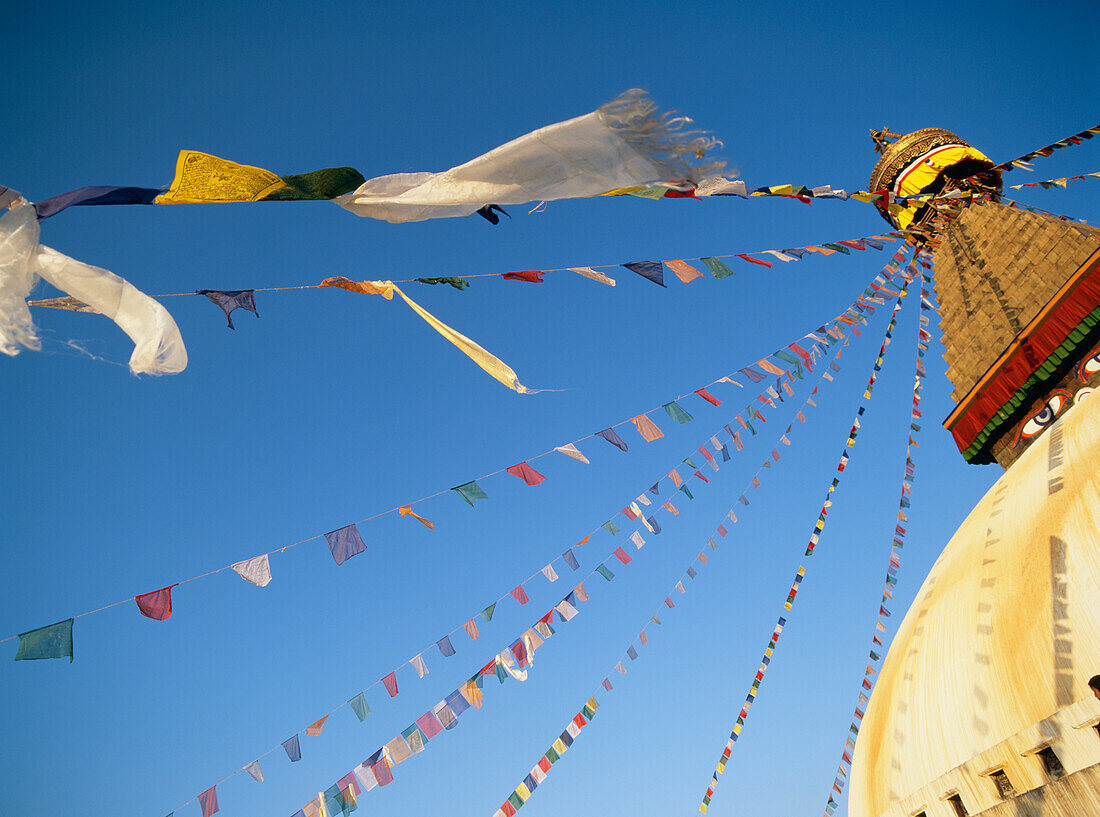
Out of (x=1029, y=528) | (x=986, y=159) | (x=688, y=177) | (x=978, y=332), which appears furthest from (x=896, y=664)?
(x=986, y=159)

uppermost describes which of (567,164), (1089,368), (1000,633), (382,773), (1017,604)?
(567,164)

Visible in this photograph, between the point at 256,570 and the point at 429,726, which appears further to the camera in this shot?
the point at 429,726

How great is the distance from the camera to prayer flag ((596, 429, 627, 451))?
551 cm

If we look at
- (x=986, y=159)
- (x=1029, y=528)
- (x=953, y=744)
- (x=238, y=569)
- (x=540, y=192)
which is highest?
(x=986, y=159)

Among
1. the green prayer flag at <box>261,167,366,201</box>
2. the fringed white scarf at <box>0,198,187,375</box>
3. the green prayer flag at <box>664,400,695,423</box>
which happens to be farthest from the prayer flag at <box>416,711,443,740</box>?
the green prayer flag at <box>261,167,366,201</box>

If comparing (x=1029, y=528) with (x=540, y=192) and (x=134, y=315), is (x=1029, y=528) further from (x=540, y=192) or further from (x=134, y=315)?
(x=134, y=315)

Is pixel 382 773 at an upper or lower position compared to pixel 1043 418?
lower

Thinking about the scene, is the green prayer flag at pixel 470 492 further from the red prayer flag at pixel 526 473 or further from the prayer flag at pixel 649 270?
the prayer flag at pixel 649 270

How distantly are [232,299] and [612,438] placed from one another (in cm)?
320

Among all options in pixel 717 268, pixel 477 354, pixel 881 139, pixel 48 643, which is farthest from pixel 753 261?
pixel 881 139

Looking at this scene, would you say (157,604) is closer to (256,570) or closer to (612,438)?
(256,570)

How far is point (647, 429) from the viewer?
5793 millimetres

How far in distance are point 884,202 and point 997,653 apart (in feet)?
11.8

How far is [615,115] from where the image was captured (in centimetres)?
271
